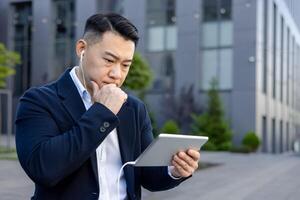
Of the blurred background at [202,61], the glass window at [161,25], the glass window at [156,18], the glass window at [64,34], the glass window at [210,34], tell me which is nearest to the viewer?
the blurred background at [202,61]

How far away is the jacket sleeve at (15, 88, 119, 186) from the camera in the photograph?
1.53 meters

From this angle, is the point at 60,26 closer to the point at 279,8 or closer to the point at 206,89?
the point at 206,89

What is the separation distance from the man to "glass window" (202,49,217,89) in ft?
83.9

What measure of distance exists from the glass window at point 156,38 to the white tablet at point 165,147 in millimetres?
26902

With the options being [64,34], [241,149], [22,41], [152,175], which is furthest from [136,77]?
[22,41]

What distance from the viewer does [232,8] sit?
87.7 ft

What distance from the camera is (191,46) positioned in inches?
1082

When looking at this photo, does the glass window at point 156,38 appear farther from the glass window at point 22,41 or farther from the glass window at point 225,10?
the glass window at point 22,41

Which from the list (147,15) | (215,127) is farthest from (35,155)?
(147,15)

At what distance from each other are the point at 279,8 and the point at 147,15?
440 inches

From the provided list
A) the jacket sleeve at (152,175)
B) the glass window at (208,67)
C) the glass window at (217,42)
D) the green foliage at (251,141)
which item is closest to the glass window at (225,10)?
the glass window at (217,42)

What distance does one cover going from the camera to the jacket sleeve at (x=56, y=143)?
1531 millimetres

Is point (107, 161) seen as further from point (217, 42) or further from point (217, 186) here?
point (217, 42)

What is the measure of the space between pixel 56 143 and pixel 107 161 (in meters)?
0.28
